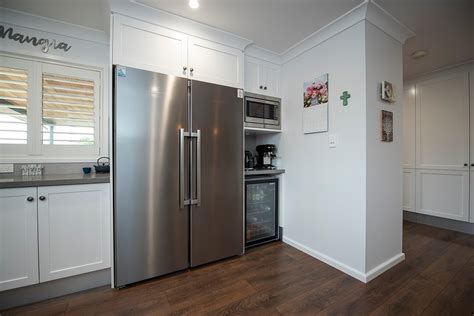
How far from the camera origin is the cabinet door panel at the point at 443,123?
2.95 m

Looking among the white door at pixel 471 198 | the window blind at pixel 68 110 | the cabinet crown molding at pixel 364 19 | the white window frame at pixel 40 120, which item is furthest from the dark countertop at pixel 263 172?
the white door at pixel 471 198

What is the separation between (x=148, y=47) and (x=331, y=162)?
6.79 ft

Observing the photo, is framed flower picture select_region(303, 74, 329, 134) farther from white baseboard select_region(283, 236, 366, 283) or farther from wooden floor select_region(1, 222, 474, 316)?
wooden floor select_region(1, 222, 474, 316)

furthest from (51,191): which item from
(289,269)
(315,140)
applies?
(315,140)

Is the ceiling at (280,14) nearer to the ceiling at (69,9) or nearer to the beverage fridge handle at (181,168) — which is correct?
the ceiling at (69,9)

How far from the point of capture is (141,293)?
1686 millimetres

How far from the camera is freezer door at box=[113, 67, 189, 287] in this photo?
1.70 m

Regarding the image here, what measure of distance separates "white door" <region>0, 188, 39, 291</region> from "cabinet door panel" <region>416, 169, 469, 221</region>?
491 cm

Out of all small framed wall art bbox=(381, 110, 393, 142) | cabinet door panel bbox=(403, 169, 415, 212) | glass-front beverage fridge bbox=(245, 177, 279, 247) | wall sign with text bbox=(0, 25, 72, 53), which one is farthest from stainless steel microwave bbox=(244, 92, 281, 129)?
cabinet door panel bbox=(403, 169, 415, 212)

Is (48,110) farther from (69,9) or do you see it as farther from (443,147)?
(443,147)

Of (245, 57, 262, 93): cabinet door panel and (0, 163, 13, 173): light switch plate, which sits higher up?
(245, 57, 262, 93): cabinet door panel

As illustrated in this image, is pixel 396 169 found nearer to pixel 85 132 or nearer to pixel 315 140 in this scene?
pixel 315 140

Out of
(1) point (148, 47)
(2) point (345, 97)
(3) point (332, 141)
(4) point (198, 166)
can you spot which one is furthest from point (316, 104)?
(1) point (148, 47)

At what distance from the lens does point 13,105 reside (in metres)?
1.94
